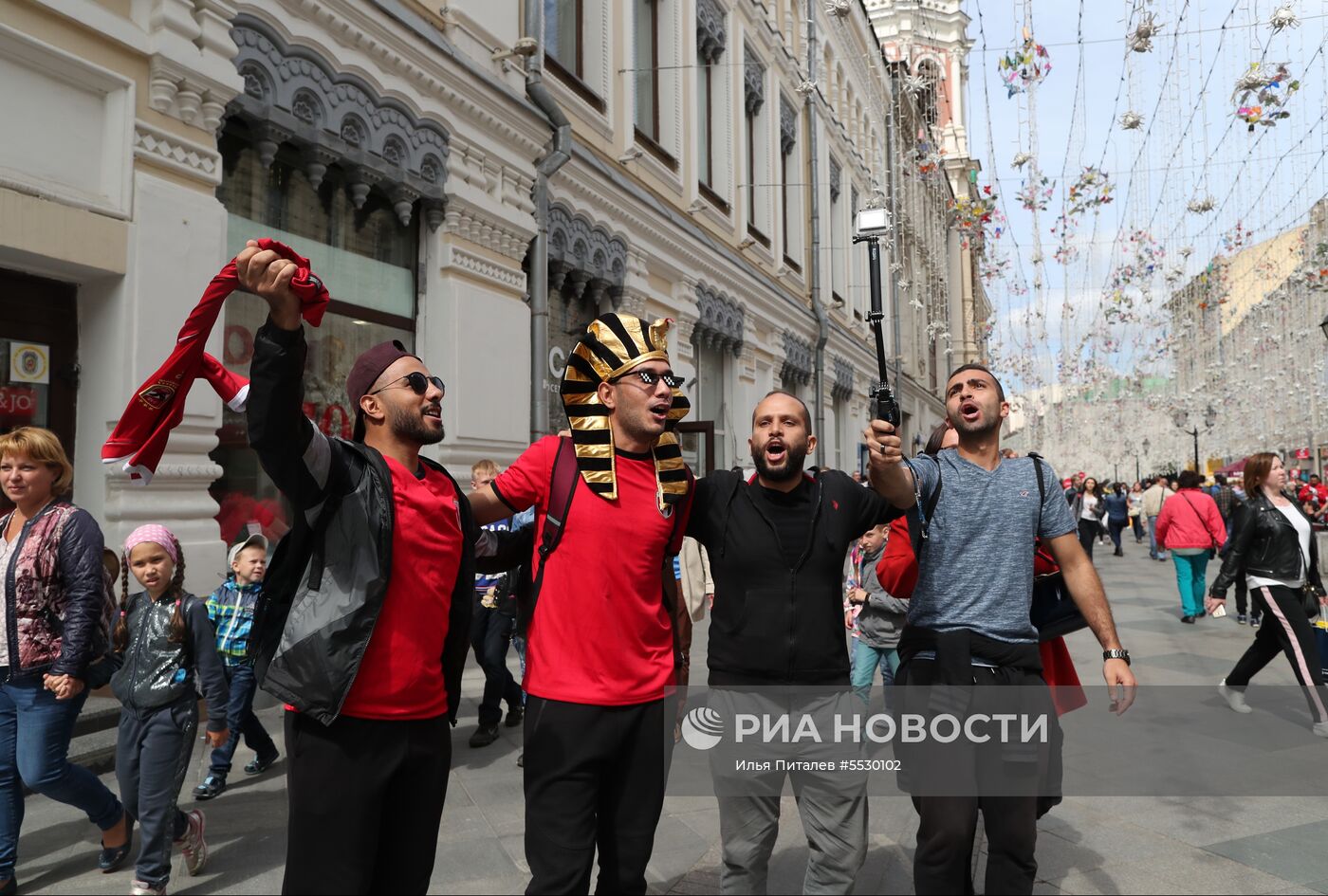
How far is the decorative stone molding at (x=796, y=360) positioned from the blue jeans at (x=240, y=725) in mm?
14667

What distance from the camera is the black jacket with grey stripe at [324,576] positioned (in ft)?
7.00

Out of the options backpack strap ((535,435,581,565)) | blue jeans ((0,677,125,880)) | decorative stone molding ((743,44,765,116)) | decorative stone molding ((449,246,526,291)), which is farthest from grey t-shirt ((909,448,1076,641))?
decorative stone molding ((743,44,765,116))

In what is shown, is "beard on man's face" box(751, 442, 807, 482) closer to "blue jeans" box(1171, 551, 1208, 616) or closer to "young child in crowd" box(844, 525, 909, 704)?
"young child in crowd" box(844, 525, 909, 704)

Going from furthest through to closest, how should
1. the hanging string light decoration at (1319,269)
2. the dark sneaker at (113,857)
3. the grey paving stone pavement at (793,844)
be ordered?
the hanging string light decoration at (1319,269), the dark sneaker at (113,857), the grey paving stone pavement at (793,844)

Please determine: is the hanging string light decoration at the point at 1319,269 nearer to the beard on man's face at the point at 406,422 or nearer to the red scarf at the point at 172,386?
the beard on man's face at the point at 406,422

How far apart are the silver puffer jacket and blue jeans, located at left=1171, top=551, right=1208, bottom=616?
33.9 feet

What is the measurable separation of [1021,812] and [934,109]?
133 feet

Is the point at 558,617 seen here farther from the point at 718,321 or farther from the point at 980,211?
the point at 980,211

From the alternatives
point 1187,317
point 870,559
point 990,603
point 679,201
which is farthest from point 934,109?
point 990,603

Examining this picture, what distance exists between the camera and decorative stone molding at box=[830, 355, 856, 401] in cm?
2300

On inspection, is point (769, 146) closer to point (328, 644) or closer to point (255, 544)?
point (255, 544)

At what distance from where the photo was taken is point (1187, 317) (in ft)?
62.2

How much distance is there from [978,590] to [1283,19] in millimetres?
6465

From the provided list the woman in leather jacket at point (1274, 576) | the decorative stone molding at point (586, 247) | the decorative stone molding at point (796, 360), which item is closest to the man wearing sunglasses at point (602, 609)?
the woman in leather jacket at point (1274, 576)
